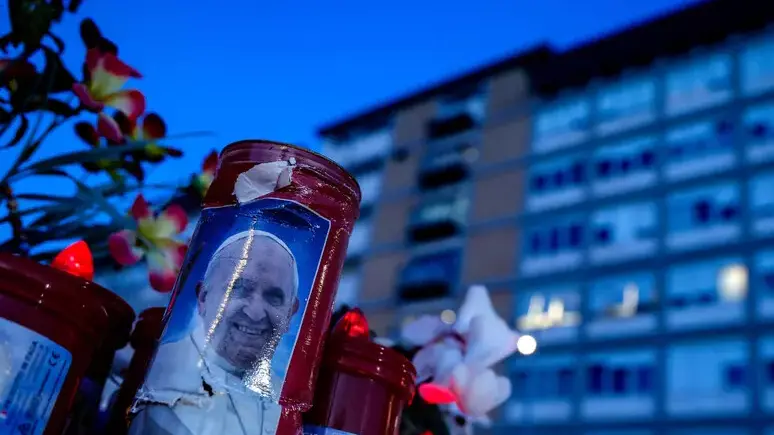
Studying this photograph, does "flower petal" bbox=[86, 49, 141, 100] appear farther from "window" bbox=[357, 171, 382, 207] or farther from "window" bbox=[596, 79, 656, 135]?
"window" bbox=[357, 171, 382, 207]

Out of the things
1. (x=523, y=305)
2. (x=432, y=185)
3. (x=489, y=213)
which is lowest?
(x=523, y=305)

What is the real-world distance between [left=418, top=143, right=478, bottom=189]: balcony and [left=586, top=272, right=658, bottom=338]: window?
15.5ft

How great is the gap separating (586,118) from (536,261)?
2982 mm

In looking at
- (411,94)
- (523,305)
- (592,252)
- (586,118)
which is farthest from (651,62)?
(411,94)

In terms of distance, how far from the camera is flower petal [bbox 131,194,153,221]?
1.01m

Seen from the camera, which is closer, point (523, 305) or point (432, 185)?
point (523, 305)

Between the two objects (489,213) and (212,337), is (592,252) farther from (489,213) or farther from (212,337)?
(212,337)

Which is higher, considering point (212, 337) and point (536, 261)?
point (536, 261)

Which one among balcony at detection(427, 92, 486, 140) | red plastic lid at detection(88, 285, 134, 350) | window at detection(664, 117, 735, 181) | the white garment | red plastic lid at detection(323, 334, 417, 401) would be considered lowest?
the white garment

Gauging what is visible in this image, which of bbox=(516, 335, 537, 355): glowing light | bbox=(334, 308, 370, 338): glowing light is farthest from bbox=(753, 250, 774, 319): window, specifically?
bbox=(334, 308, 370, 338): glowing light

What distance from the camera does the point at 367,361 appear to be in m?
0.88

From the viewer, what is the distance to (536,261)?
1425 cm

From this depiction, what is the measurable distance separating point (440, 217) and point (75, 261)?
633 inches

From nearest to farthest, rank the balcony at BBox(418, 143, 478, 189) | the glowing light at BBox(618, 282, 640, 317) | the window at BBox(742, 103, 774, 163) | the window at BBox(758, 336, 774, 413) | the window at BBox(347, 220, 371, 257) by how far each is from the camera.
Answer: the window at BBox(758, 336, 774, 413) < the window at BBox(742, 103, 774, 163) < the glowing light at BBox(618, 282, 640, 317) < the balcony at BBox(418, 143, 478, 189) < the window at BBox(347, 220, 371, 257)
